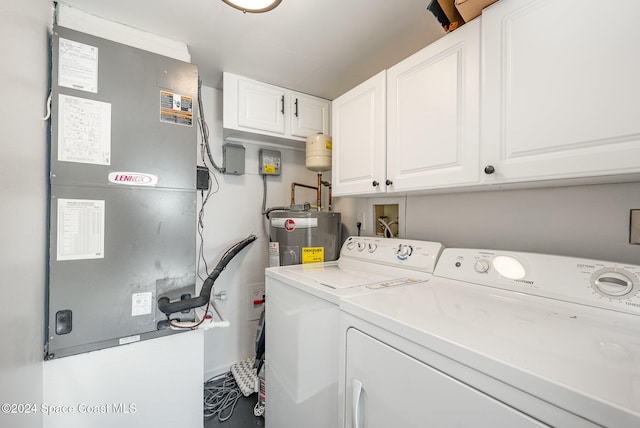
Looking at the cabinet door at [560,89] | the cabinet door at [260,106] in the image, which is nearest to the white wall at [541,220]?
the cabinet door at [560,89]

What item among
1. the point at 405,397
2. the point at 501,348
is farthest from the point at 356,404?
the point at 501,348

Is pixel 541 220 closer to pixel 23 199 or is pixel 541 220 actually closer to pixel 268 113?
pixel 268 113

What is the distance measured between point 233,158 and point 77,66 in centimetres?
110

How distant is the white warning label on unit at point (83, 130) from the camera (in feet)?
3.97

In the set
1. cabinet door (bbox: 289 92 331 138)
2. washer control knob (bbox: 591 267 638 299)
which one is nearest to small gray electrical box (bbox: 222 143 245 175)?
cabinet door (bbox: 289 92 331 138)

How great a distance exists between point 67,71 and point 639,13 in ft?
7.07

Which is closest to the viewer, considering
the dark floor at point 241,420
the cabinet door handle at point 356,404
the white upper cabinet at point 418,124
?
the cabinet door handle at point 356,404

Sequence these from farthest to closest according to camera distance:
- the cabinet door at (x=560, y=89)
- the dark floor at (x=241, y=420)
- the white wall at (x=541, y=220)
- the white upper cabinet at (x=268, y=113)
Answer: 1. the white upper cabinet at (x=268, y=113)
2. the dark floor at (x=241, y=420)
3. the white wall at (x=541, y=220)
4. the cabinet door at (x=560, y=89)

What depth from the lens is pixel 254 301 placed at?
230 centimetres

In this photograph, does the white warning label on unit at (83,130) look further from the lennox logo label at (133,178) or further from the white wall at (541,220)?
the white wall at (541,220)

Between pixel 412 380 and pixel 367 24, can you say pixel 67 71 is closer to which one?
pixel 367 24

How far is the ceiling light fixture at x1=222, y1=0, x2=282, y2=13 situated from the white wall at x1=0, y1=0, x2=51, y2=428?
0.76 metres

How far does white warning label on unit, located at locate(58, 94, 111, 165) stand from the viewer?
121 centimetres

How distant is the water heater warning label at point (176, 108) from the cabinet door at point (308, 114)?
2.82 feet
